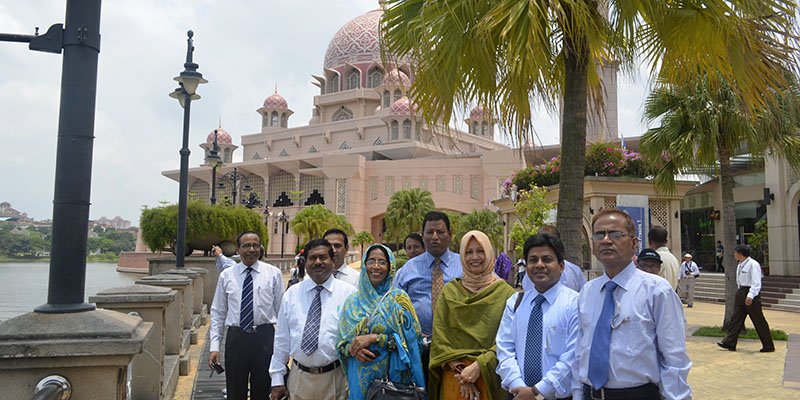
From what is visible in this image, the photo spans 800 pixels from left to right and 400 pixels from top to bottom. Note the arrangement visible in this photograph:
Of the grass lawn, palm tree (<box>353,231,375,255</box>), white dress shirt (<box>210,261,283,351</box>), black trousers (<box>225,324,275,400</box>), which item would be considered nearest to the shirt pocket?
black trousers (<box>225,324,275,400</box>)

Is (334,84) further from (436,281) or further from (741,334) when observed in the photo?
(436,281)

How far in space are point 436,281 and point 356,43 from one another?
5809cm

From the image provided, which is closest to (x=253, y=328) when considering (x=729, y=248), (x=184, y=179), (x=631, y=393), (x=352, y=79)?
(x=631, y=393)

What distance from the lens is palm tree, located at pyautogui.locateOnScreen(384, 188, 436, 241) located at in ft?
115

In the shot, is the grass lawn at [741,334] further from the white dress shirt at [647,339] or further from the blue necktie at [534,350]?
the white dress shirt at [647,339]

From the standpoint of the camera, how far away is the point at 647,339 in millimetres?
2584

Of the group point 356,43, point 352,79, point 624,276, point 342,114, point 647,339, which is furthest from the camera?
point 342,114

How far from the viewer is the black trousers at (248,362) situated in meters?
4.33

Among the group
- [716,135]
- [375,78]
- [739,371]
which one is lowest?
[739,371]

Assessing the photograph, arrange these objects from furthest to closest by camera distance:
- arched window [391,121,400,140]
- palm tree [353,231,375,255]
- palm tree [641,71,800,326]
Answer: arched window [391,121,400,140] → palm tree [353,231,375,255] → palm tree [641,71,800,326]

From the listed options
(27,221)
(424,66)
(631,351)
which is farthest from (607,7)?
(27,221)

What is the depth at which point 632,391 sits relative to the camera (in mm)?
2604

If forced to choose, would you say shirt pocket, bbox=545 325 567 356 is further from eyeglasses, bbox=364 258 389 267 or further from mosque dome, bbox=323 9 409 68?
mosque dome, bbox=323 9 409 68

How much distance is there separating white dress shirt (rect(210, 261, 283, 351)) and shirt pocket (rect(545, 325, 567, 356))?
2.47m
